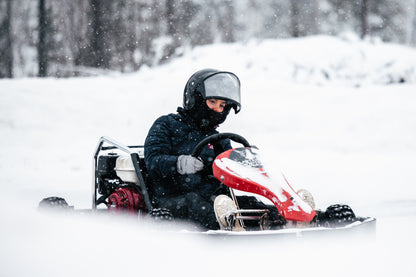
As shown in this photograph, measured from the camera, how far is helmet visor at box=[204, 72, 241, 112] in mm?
3688

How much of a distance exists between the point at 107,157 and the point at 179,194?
34.2 inches

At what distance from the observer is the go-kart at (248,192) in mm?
2908

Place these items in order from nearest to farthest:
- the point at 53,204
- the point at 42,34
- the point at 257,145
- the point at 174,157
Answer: the point at 174,157, the point at 53,204, the point at 257,145, the point at 42,34

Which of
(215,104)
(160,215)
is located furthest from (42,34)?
(160,215)

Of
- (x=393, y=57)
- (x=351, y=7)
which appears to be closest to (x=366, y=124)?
(x=393, y=57)

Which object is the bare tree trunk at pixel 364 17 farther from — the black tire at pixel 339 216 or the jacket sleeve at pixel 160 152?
the black tire at pixel 339 216

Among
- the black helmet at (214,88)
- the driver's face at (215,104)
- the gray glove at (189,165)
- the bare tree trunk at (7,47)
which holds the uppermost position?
the bare tree trunk at (7,47)

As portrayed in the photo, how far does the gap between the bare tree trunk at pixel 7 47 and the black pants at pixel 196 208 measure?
22969 millimetres

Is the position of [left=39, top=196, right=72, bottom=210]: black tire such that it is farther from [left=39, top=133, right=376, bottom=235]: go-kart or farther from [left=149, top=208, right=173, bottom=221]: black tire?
[left=149, top=208, right=173, bottom=221]: black tire

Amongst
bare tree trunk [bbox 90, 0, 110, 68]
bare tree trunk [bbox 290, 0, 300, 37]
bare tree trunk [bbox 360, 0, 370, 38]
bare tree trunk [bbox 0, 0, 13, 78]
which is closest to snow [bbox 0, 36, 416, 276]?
bare tree trunk [bbox 90, 0, 110, 68]

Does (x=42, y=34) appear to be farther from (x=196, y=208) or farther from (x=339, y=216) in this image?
(x=339, y=216)

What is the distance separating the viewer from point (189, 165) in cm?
331

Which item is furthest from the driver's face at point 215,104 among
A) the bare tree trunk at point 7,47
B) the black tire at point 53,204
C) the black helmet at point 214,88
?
the bare tree trunk at point 7,47

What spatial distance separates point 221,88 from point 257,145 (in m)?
5.58
